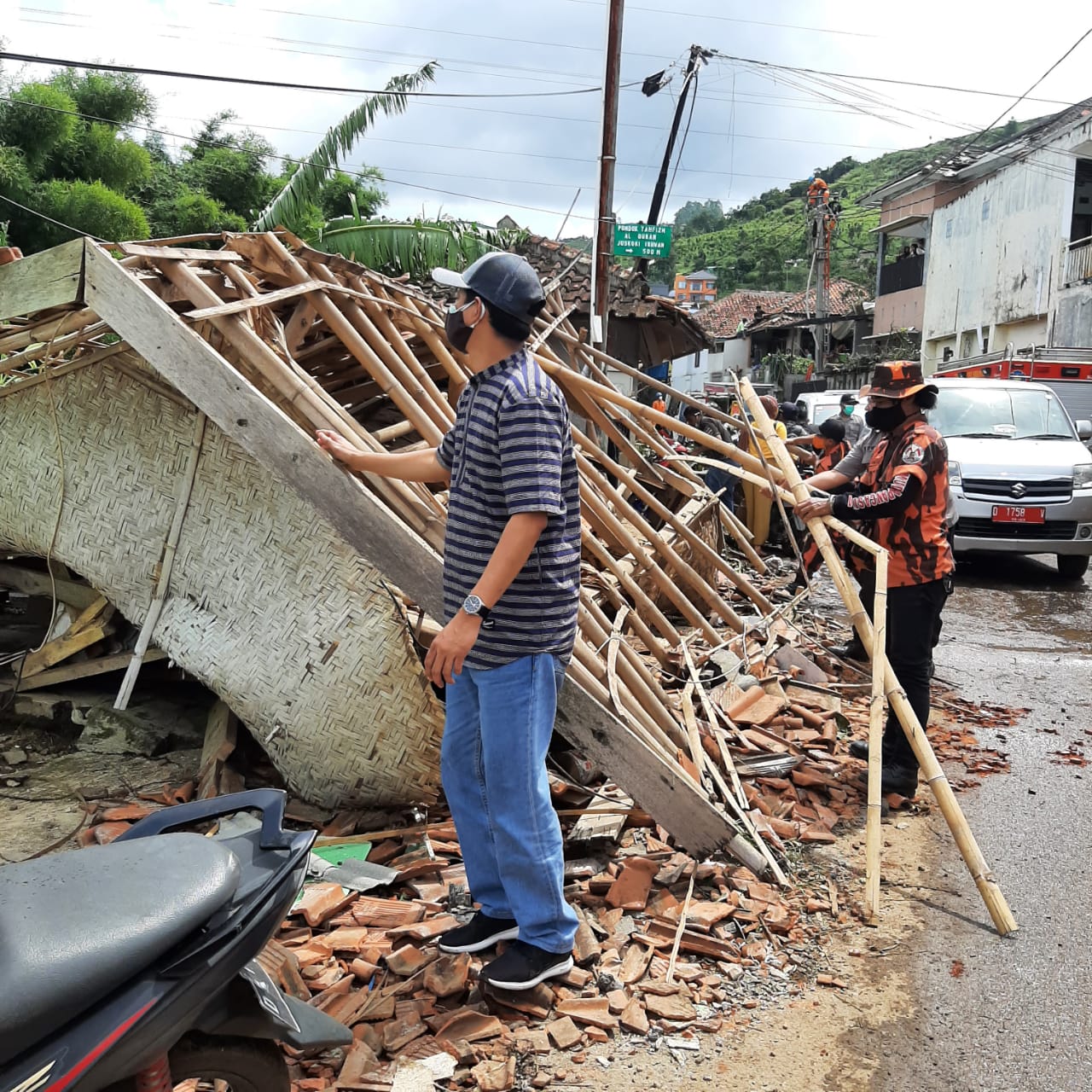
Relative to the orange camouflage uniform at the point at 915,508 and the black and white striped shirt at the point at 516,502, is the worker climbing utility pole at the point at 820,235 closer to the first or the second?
the orange camouflage uniform at the point at 915,508

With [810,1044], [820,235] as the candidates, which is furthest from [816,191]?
[810,1044]

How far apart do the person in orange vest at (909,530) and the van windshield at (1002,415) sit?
694 cm

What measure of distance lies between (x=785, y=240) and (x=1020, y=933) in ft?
241

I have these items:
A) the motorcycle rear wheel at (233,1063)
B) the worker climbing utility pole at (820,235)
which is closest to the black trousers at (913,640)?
the motorcycle rear wheel at (233,1063)

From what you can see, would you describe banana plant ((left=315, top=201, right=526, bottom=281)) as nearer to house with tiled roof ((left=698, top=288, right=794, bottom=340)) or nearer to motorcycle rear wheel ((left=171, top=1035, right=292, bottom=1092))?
motorcycle rear wheel ((left=171, top=1035, right=292, bottom=1092))

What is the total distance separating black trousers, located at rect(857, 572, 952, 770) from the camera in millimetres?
4730

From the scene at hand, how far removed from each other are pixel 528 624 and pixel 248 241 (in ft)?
9.70

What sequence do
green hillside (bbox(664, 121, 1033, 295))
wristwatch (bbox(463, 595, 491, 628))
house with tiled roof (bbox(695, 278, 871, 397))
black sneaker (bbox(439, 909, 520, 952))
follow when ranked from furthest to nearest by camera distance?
green hillside (bbox(664, 121, 1033, 295))
house with tiled roof (bbox(695, 278, 871, 397))
black sneaker (bbox(439, 909, 520, 952))
wristwatch (bbox(463, 595, 491, 628))

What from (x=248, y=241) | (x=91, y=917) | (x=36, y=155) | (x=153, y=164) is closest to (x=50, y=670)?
(x=248, y=241)

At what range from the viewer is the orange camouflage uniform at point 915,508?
4691mm

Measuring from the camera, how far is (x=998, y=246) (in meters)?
30.8

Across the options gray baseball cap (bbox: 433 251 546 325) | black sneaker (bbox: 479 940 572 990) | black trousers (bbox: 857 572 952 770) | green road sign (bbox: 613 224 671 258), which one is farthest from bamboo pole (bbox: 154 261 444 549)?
green road sign (bbox: 613 224 671 258)

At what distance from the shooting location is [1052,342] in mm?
27234

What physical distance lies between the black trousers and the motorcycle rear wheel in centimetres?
336
